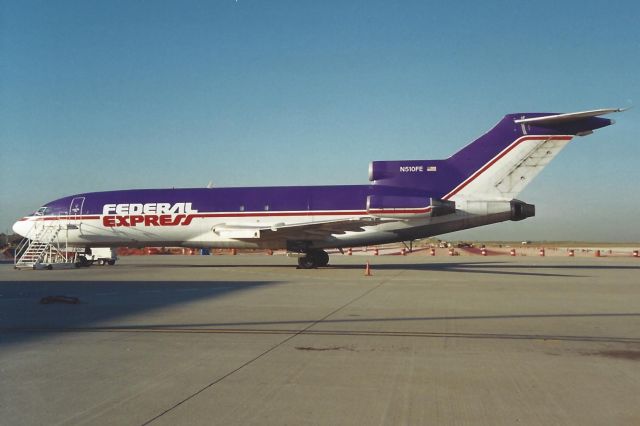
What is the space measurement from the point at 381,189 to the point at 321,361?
60.1 ft

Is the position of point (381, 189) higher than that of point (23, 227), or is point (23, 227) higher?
point (381, 189)

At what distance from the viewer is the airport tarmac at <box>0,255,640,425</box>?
4.38 meters

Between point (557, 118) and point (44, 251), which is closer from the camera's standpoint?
point (557, 118)

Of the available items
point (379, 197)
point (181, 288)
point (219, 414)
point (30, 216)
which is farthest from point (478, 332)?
point (30, 216)

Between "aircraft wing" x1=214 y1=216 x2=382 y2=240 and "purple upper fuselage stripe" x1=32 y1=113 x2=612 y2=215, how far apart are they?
0.99 metres

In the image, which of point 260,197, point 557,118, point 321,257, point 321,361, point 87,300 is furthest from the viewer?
point 260,197

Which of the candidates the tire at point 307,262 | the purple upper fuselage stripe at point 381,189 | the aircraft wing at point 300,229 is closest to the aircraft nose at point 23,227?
the purple upper fuselage stripe at point 381,189

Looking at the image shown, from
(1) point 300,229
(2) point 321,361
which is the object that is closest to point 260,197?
(1) point 300,229

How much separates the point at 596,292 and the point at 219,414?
12.8m

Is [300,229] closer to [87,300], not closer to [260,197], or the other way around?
[260,197]

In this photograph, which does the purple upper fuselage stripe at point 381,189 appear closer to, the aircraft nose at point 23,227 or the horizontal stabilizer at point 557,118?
the horizontal stabilizer at point 557,118

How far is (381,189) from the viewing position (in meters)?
24.0

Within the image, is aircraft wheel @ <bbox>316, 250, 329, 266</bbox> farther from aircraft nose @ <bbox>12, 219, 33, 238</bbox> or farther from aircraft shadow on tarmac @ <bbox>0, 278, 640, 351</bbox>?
aircraft nose @ <bbox>12, 219, 33, 238</bbox>

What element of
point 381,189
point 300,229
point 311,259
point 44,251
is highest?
point 381,189
